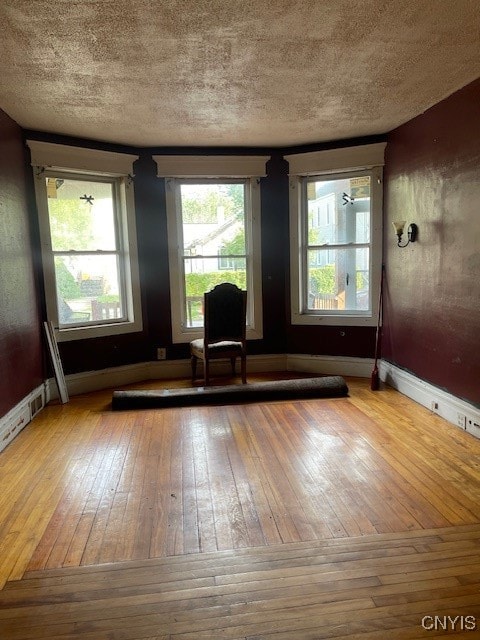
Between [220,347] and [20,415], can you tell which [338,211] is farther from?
[20,415]

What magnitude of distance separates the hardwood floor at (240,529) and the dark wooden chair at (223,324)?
42.1 inches

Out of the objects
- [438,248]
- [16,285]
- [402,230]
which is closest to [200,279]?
[16,285]

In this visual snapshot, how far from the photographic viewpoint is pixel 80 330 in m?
4.38

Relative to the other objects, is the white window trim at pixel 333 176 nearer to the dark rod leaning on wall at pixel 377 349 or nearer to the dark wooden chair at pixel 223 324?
the dark rod leaning on wall at pixel 377 349

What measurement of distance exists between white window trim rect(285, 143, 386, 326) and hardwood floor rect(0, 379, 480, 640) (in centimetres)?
157

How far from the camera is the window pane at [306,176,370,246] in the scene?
459 centimetres

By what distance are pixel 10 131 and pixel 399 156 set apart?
3484 mm

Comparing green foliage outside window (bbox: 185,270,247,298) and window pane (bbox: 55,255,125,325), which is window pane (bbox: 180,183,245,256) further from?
window pane (bbox: 55,255,125,325)

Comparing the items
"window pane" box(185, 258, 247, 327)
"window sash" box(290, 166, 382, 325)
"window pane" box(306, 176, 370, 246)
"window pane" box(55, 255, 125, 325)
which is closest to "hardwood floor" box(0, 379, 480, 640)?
"window pane" box(55, 255, 125, 325)

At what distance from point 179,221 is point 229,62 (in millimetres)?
2318

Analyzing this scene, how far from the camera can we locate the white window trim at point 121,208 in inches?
159

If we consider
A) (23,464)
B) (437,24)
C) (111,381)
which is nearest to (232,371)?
(111,381)

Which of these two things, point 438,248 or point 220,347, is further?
point 220,347

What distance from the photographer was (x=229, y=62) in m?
2.62
